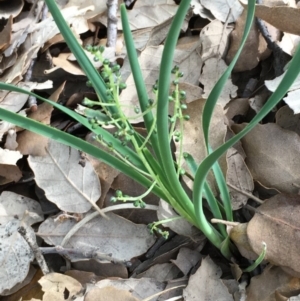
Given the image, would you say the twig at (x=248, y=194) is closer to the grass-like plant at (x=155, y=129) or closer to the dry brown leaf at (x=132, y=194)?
Result: the grass-like plant at (x=155, y=129)

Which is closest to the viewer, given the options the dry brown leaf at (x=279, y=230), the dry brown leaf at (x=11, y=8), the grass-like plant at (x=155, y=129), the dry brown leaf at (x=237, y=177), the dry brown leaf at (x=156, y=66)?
the grass-like plant at (x=155, y=129)

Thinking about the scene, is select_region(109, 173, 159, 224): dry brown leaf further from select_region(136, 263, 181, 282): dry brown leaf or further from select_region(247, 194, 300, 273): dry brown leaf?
select_region(247, 194, 300, 273): dry brown leaf

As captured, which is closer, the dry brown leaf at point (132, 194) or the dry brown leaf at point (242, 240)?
the dry brown leaf at point (242, 240)

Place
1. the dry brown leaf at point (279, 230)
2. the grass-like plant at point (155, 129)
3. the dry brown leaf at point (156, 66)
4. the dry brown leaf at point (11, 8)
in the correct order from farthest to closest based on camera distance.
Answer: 1. the dry brown leaf at point (11, 8)
2. the dry brown leaf at point (156, 66)
3. the dry brown leaf at point (279, 230)
4. the grass-like plant at point (155, 129)

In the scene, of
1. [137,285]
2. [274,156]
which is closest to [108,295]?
[137,285]

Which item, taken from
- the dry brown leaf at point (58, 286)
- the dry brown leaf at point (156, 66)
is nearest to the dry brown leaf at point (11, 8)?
the dry brown leaf at point (156, 66)

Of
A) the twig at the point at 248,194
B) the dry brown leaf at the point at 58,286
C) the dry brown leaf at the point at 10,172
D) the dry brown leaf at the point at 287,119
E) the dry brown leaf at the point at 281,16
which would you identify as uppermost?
the dry brown leaf at the point at 281,16

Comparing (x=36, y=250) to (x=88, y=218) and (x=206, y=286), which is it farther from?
(x=206, y=286)
